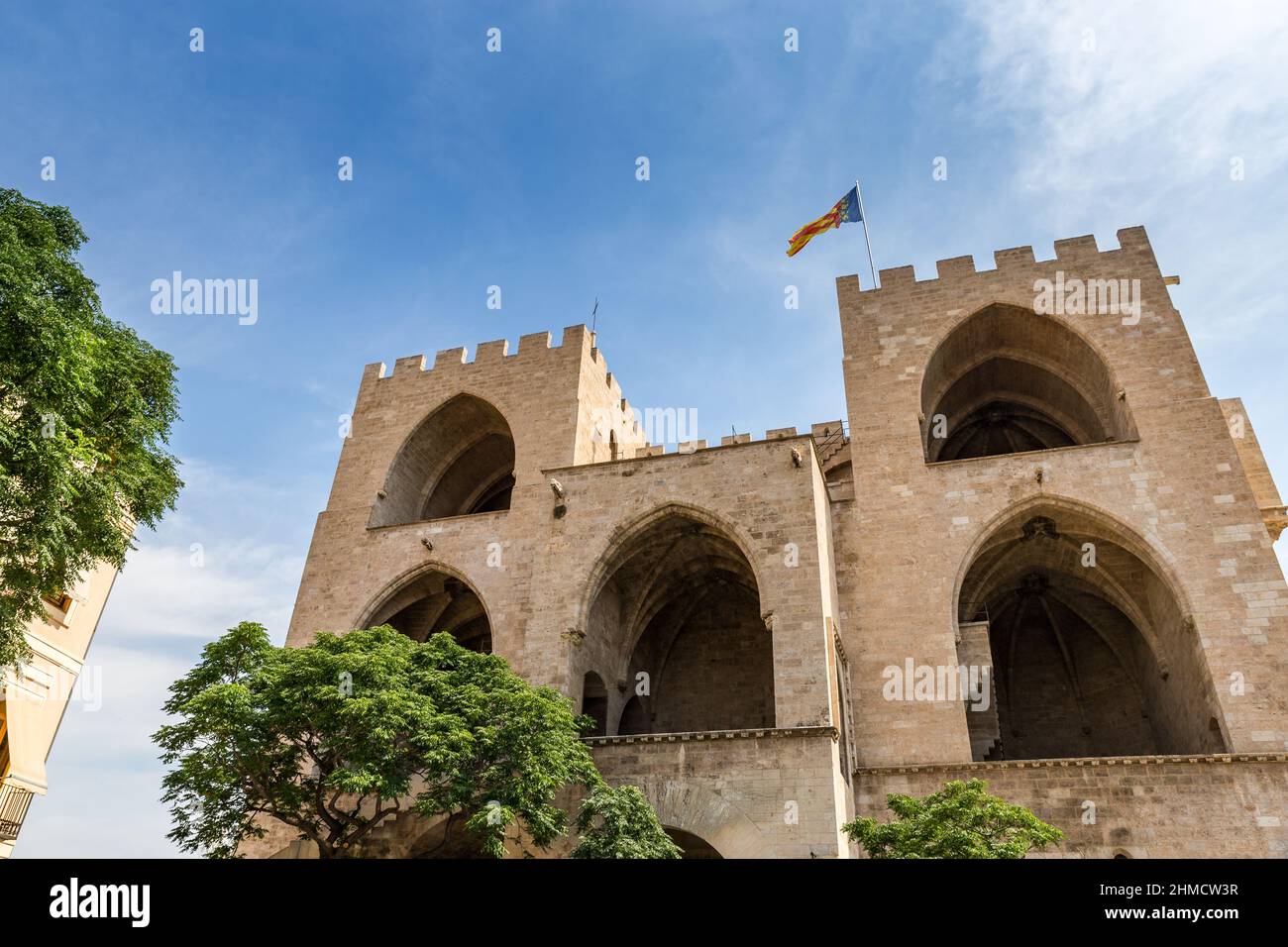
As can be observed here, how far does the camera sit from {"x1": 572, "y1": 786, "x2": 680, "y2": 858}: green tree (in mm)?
11000

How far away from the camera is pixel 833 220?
20688 millimetres

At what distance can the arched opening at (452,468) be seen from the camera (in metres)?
20.8

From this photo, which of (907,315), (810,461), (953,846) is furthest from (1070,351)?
(953,846)

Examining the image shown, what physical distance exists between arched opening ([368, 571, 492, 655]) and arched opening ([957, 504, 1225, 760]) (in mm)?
10403

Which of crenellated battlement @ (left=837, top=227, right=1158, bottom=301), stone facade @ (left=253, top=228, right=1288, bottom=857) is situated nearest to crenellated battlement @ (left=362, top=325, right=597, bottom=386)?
stone facade @ (left=253, top=228, right=1288, bottom=857)

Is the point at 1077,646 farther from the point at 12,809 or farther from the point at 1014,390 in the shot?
the point at 12,809

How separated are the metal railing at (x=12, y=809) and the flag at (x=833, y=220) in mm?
17911

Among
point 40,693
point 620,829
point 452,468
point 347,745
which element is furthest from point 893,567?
point 40,693

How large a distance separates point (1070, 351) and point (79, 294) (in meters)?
18.0

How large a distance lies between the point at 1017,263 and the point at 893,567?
7764mm

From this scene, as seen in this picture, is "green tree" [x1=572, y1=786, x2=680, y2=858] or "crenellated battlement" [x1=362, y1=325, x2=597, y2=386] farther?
"crenellated battlement" [x1=362, y1=325, x2=597, y2=386]

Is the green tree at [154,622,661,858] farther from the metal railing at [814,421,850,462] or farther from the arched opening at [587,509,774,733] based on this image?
the metal railing at [814,421,850,462]

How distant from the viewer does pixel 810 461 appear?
51.8 feet

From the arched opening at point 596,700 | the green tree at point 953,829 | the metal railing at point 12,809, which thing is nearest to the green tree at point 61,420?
the metal railing at point 12,809
